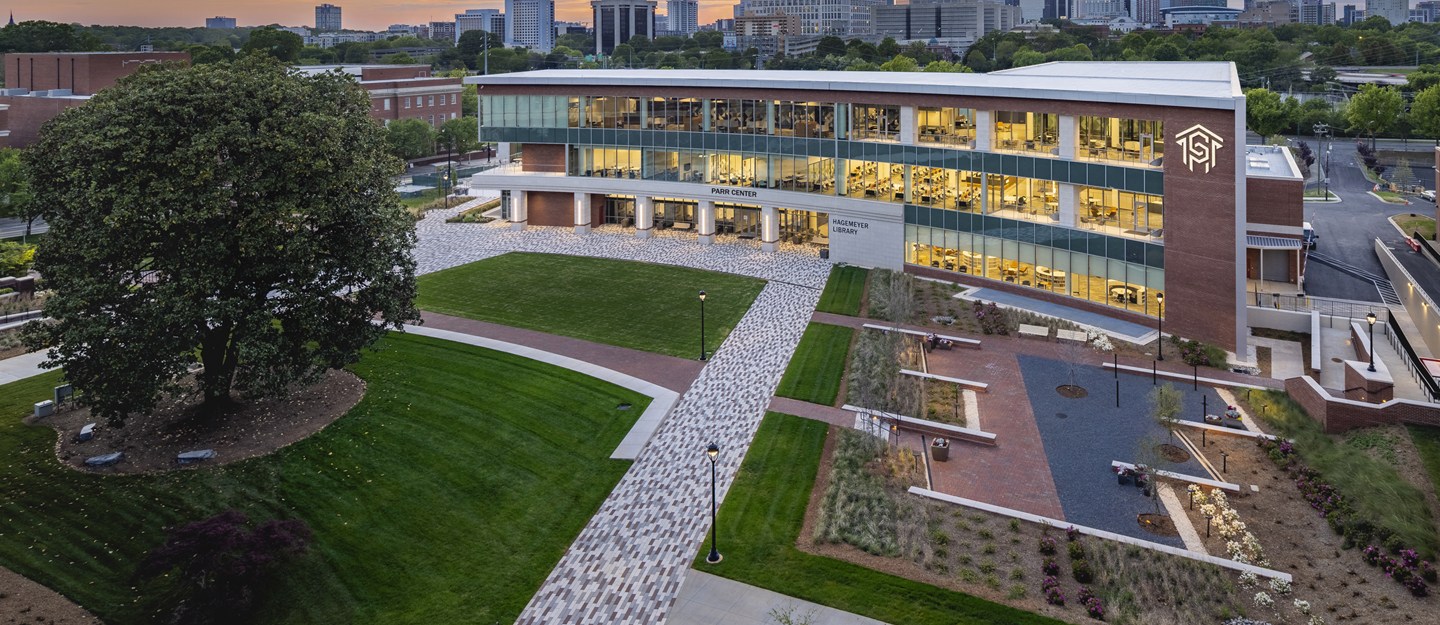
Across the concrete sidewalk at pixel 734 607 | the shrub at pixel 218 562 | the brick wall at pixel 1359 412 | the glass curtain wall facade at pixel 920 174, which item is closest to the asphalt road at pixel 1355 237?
the glass curtain wall facade at pixel 920 174

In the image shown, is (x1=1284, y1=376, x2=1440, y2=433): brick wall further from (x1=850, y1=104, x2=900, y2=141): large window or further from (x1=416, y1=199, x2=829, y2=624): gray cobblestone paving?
(x1=850, y1=104, x2=900, y2=141): large window

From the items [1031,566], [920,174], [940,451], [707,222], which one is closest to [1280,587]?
[1031,566]

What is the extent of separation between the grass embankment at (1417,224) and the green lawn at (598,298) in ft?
161

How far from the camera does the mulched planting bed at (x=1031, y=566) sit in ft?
68.2

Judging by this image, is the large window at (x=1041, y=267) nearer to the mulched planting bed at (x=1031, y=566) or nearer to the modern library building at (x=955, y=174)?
the modern library building at (x=955, y=174)

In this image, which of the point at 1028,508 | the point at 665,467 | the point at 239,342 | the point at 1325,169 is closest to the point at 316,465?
the point at 239,342

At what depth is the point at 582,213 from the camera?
66.1 metres

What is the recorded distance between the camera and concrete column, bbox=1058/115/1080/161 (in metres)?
44.5

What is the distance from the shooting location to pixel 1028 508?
2573cm

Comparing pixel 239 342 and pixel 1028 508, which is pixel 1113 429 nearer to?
pixel 1028 508

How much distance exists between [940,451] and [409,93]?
109855 millimetres

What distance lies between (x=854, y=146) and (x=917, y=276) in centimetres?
937

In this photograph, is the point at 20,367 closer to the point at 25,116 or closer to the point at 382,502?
the point at 382,502

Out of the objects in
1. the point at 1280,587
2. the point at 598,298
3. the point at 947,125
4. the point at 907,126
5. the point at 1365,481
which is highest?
the point at 907,126
